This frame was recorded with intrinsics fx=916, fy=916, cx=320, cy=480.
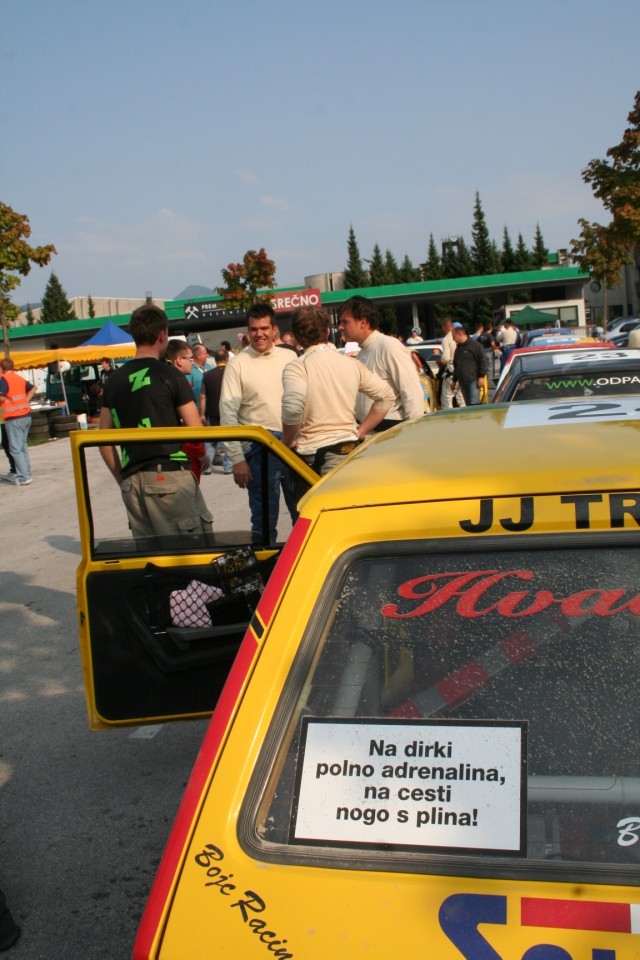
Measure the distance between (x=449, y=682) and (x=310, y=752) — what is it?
28 cm

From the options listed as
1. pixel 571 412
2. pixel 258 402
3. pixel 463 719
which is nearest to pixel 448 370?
pixel 258 402

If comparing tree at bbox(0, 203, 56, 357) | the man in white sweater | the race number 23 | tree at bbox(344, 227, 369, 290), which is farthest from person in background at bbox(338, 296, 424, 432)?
tree at bbox(344, 227, 369, 290)

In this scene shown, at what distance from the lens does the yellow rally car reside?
1.39 metres

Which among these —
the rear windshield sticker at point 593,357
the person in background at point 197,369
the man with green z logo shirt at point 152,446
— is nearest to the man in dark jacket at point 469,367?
the person in background at point 197,369

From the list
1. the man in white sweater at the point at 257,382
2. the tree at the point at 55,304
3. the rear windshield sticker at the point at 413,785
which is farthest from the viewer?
the tree at the point at 55,304

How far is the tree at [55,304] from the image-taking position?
85.9 metres

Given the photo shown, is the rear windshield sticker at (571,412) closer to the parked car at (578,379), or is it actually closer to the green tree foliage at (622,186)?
the parked car at (578,379)

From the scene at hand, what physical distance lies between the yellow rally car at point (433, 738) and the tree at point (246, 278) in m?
32.5

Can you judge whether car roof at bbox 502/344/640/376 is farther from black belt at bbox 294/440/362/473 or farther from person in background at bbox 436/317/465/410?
person in background at bbox 436/317/465/410

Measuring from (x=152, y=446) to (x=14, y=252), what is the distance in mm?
18304

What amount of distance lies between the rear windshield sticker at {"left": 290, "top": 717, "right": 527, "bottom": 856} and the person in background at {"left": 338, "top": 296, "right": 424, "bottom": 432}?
4.61m

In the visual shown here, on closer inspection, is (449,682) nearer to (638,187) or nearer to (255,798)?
(255,798)

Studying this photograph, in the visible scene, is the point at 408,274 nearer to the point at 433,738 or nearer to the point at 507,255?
the point at 507,255

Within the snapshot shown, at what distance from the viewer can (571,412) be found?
2.47 metres
